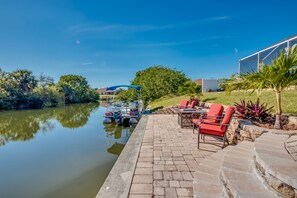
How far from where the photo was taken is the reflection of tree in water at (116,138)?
6294 mm

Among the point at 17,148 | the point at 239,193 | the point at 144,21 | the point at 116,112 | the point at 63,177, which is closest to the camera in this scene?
the point at 239,193

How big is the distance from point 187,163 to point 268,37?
17.3m

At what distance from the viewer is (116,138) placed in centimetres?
786

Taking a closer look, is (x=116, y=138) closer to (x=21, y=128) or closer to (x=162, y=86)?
(x=21, y=128)

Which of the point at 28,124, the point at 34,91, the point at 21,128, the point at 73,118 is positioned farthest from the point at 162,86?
the point at 34,91

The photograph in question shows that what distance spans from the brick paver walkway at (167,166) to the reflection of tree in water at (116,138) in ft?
7.70

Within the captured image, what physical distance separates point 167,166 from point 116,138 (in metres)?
5.50

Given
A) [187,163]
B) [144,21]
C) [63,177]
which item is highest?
[144,21]

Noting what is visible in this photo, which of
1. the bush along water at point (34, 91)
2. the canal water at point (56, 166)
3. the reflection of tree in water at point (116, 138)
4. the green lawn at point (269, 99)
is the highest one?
the bush along water at point (34, 91)

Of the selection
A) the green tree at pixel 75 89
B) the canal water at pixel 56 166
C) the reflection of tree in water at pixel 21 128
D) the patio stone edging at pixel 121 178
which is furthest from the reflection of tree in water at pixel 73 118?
the green tree at pixel 75 89

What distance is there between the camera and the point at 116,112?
1058 cm

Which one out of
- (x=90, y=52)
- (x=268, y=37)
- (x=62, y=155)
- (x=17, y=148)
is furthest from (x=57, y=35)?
(x=268, y=37)

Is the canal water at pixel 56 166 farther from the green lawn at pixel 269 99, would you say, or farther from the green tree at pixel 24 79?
the green tree at pixel 24 79

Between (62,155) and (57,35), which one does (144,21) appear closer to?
(57,35)
